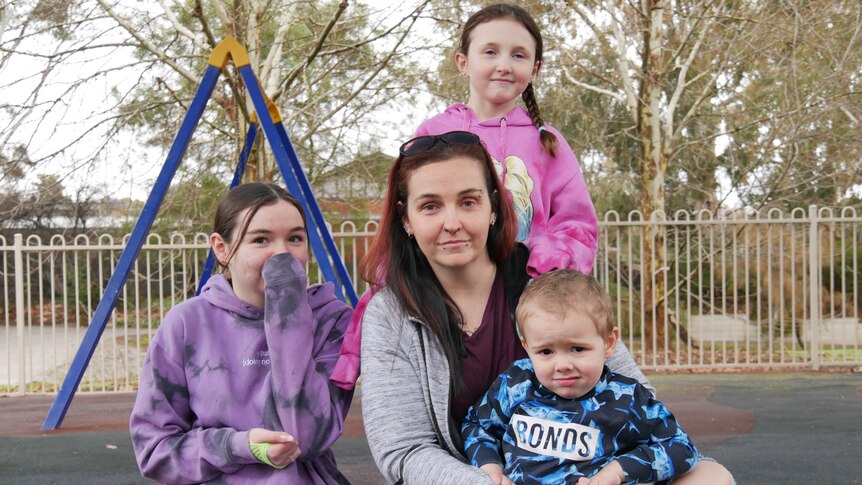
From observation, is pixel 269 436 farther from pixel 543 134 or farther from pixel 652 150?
pixel 652 150

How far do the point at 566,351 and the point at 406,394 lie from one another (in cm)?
42

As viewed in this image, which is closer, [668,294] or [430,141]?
[430,141]

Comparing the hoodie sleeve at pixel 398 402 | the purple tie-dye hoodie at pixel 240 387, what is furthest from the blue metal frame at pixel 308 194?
the hoodie sleeve at pixel 398 402

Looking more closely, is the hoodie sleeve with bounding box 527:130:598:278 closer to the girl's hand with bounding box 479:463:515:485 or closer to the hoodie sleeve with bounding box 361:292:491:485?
the hoodie sleeve with bounding box 361:292:491:485

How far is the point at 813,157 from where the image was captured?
13.9 metres

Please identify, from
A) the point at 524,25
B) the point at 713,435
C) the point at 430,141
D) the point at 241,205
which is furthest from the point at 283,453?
the point at 713,435

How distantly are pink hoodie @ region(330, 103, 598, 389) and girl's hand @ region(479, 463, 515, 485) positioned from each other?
0.68 metres

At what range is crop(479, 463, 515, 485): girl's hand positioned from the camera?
69.4 inches

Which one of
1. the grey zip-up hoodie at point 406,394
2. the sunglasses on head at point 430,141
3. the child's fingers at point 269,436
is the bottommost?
the child's fingers at point 269,436

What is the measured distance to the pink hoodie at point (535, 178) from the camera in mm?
2521

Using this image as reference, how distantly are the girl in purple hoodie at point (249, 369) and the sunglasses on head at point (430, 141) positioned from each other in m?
0.46

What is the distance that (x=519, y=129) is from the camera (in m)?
2.76

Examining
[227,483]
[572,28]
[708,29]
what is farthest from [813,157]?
[227,483]

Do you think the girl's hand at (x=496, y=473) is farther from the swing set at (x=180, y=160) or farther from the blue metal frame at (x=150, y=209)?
the blue metal frame at (x=150, y=209)
